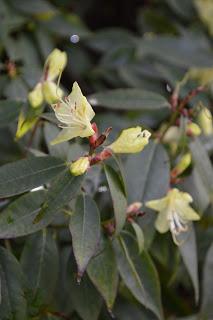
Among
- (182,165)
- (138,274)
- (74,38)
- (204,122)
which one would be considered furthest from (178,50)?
(138,274)

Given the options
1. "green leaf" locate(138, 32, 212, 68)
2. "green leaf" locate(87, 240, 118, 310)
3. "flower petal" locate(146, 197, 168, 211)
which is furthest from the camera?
"green leaf" locate(138, 32, 212, 68)

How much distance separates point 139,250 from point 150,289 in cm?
8

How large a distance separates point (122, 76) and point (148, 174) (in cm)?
74

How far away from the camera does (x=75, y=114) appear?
1.11 m

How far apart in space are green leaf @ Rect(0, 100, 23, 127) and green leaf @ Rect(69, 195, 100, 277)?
0.26m

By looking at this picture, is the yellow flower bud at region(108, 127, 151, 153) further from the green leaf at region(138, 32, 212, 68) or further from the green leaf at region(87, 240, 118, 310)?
the green leaf at region(138, 32, 212, 68)

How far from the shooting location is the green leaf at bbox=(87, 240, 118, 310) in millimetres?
1175

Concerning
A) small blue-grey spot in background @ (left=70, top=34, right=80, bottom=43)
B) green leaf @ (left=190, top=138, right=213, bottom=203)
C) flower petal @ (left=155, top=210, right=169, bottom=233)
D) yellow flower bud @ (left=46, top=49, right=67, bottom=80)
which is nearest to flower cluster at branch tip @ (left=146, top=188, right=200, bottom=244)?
flower petal @ (left=155, top=210, right=169, bottom=233)

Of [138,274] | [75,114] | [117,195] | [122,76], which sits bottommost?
[122,76]

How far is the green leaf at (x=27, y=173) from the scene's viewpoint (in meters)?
1.11

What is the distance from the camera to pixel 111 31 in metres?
2.22

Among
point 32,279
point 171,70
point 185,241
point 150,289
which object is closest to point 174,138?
point 185,241

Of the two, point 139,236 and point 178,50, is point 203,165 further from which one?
point 178,50

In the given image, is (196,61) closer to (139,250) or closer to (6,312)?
(139,250)
